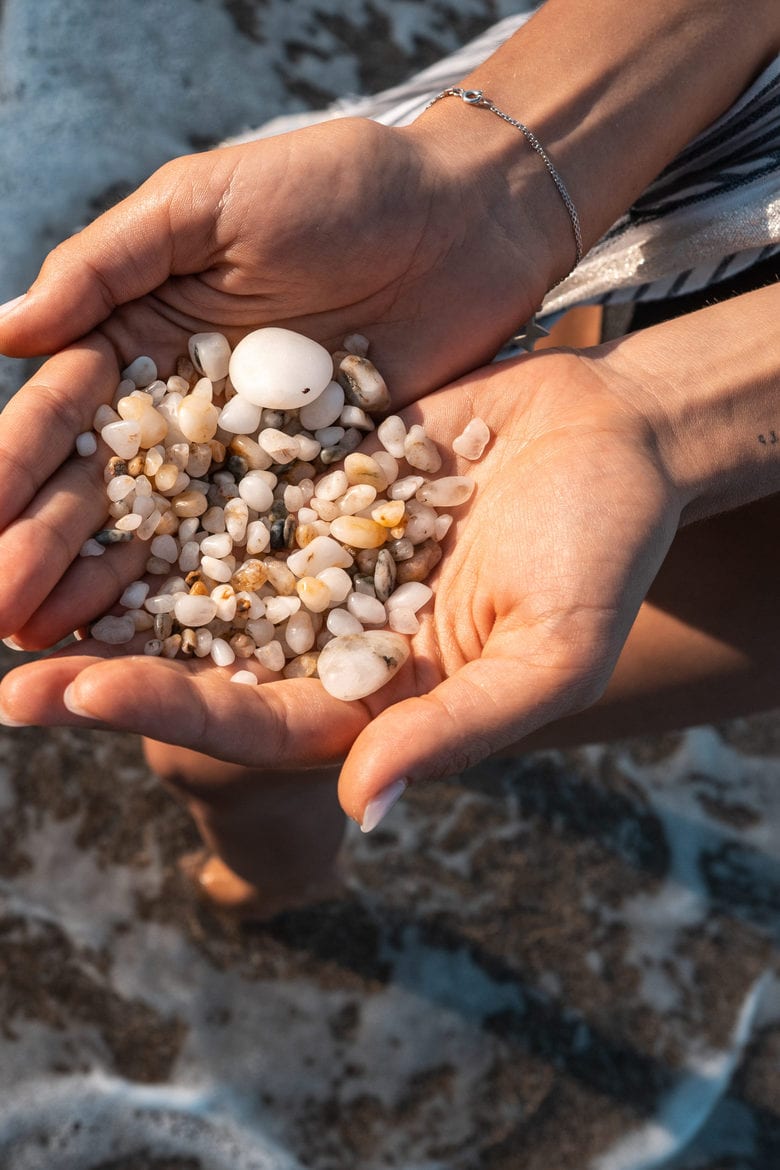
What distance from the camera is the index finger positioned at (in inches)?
43.5

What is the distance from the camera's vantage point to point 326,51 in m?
2.42

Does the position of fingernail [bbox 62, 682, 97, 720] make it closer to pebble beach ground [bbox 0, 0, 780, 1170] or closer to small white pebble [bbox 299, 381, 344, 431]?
small white pebble [bbox 299, 381, 344, 431]

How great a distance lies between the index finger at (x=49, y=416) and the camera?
1.10m

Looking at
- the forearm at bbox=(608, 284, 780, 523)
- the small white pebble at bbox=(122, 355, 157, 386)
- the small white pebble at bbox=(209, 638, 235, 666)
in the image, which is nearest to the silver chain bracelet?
the forearm at bbox=(608, 284, 780, 523)

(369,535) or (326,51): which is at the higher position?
(326,51)

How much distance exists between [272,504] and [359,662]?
0.29m

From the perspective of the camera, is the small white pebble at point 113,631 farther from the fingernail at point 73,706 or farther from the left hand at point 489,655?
the fingernail at point 73,706

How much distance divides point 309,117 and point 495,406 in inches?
36.6

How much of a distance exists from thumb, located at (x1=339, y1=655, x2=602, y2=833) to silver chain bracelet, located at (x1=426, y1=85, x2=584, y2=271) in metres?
0.72

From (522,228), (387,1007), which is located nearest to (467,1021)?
(387,1007)

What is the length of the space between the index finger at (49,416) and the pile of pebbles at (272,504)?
0.08ft

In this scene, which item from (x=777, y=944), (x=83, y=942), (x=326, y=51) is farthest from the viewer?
(x=326, y=51)

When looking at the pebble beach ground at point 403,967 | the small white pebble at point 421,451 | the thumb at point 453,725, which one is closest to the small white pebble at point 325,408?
the small white pebble at point 421,451

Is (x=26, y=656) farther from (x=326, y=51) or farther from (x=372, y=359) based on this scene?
(x=326, y=51)
